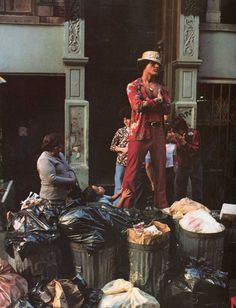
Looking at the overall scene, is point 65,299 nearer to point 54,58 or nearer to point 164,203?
point 164,203

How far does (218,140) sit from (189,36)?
1.66m

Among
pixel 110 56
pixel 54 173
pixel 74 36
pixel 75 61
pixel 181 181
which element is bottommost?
pixel 181 181

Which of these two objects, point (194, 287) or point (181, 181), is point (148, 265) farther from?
point (181, 181)

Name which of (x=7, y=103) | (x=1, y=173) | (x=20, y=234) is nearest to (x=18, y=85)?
(x=7, y=103)

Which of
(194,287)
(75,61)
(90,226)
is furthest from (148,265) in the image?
(75,61)

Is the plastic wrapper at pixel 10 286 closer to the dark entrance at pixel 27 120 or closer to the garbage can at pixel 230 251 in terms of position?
the garbage can at pixel 230 251

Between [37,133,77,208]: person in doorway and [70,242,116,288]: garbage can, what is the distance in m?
0.90

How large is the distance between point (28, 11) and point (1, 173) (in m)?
2.46

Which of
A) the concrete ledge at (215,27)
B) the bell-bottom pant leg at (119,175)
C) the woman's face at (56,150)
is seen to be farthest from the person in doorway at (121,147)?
the concrete ledge at (215,27)

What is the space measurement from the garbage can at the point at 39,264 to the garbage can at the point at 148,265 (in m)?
0.67

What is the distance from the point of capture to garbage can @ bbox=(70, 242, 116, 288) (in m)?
3.76

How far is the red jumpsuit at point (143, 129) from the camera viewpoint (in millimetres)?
Answer: 5422

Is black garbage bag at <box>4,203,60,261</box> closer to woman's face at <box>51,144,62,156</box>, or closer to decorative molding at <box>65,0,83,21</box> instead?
woman's face at <box>51,144,62,156</box>

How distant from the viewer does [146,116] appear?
17.9ft
